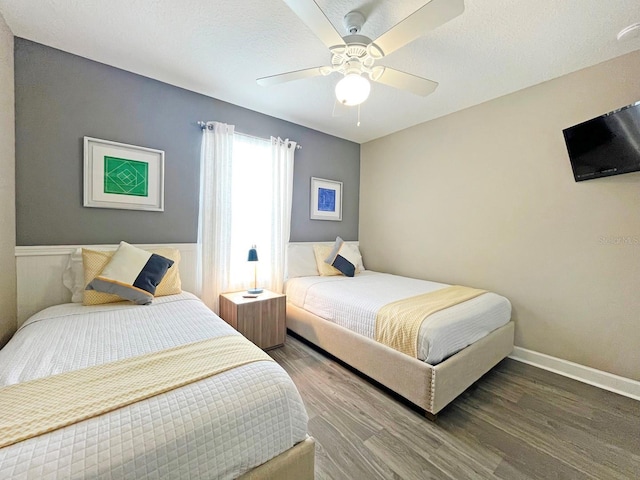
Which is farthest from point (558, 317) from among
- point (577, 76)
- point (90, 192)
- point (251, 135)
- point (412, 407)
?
point (90, 192)

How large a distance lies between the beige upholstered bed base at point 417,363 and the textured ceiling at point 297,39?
1.96 metres

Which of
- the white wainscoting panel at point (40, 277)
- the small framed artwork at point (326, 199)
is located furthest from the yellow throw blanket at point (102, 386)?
the small framed artwork at point (326, 199)

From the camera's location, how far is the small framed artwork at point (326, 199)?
144 inches

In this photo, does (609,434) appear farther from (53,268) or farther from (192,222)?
(53,268)

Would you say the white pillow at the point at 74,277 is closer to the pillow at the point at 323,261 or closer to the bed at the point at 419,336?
the bed at the point at 419,336

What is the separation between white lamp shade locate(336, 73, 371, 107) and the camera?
1627 mm

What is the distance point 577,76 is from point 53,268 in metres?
4.63

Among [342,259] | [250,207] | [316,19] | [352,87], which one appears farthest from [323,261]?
[316,19]

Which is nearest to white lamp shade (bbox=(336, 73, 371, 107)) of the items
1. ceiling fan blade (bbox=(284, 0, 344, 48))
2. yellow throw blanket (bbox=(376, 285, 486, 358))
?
ceiling fan blade (bbox=(284, 0, 344, 48))

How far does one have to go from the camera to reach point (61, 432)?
765 mm

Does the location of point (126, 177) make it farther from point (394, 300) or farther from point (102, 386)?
point (394, 300)

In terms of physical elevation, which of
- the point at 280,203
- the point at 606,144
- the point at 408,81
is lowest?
the point at 280,203

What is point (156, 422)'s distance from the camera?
833 millimetres

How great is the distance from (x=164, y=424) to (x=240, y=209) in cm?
238
